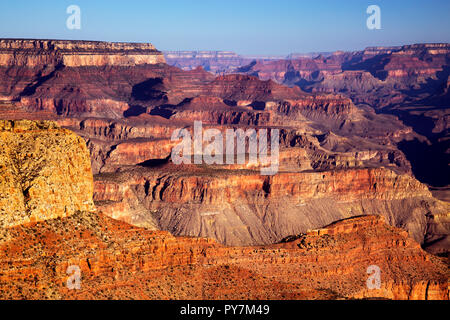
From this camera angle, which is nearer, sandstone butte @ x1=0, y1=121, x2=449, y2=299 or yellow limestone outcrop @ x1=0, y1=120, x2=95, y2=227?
sandstone butte @ x1=0, y1=121, x2=449, y2=299

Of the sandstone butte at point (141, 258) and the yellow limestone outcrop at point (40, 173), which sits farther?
the yellow limestone outcrop at point (40, 173)

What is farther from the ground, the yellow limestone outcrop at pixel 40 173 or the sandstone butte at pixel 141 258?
the yellow limestone outcrop at pixel 40 173

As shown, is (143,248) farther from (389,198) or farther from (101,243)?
(389,198)

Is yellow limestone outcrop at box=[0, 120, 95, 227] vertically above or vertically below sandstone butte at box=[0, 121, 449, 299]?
above

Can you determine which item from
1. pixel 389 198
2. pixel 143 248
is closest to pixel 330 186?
pixel 389 198

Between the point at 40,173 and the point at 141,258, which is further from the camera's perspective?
the point at 141,258
